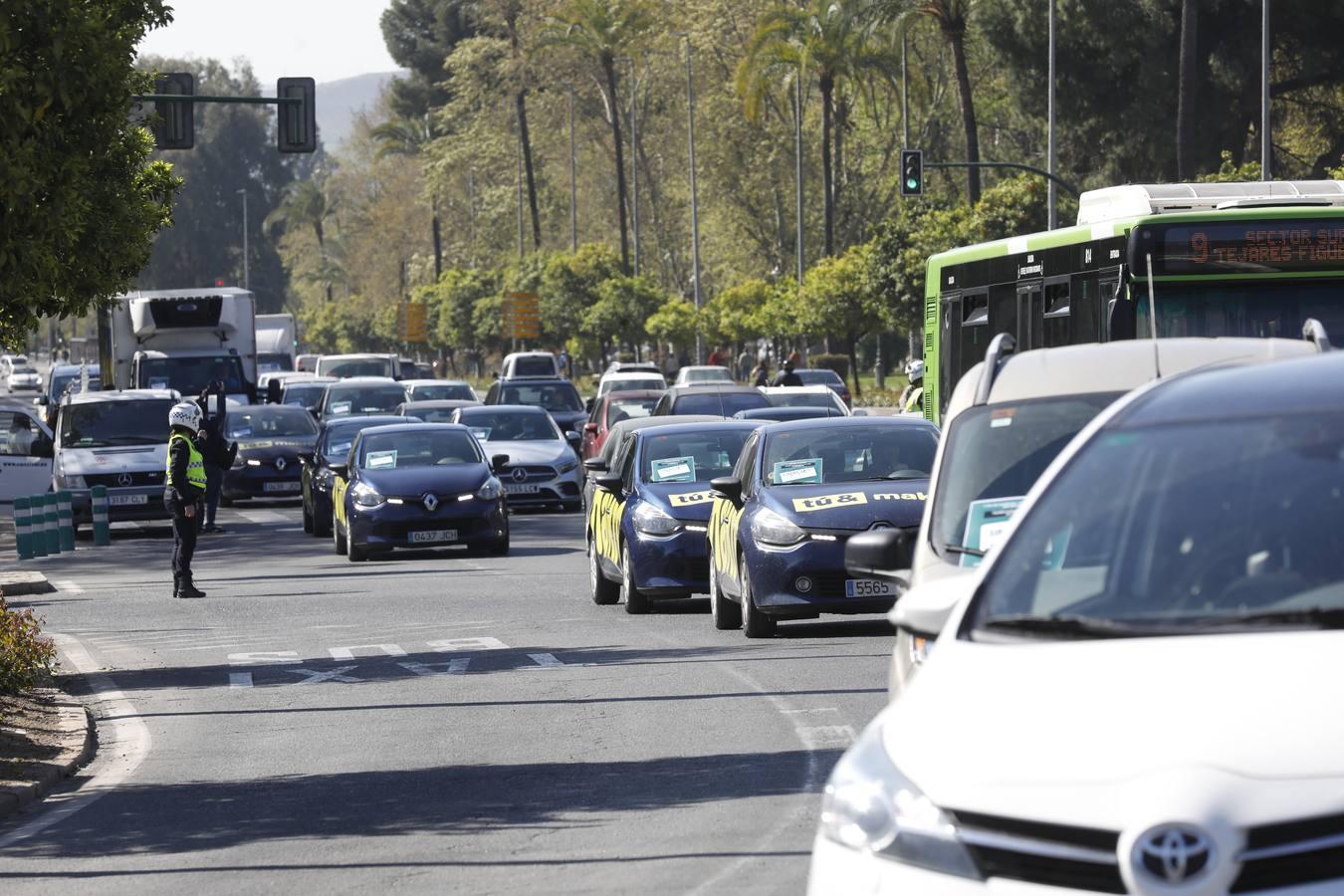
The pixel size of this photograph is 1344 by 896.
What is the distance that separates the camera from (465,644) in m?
17.8

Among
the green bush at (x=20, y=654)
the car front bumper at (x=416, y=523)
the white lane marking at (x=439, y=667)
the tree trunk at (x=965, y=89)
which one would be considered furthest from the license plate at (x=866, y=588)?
the tree trunk at (x=965, y=89)

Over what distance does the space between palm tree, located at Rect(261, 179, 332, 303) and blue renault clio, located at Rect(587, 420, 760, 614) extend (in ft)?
439

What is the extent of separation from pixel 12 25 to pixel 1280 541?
940 centimetres

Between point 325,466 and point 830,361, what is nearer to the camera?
point 325,466

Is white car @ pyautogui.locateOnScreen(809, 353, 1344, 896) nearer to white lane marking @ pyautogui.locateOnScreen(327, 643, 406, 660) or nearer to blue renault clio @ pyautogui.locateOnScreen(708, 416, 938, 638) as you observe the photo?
blue renault clio @ pyautogui.locateOnScreen(708, 416, 938, 638)

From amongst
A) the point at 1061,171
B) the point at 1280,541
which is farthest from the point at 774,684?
the point at 1061,171

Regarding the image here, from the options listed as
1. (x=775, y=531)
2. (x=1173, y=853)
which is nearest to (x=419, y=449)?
(x=775, y=531)

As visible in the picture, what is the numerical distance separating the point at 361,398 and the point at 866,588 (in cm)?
2938

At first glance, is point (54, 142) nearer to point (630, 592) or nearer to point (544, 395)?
point (630, 592)

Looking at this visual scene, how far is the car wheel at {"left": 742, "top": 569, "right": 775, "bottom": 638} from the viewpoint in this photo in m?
16.7

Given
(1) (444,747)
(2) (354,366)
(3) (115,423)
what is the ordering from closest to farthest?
(1) (444,747) < (3) (115,423) < (2) (354,366)

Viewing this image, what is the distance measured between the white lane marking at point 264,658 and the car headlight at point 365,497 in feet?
30.1

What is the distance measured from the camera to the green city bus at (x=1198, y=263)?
17.4 metres

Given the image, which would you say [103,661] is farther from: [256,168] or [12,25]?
[256,168]
